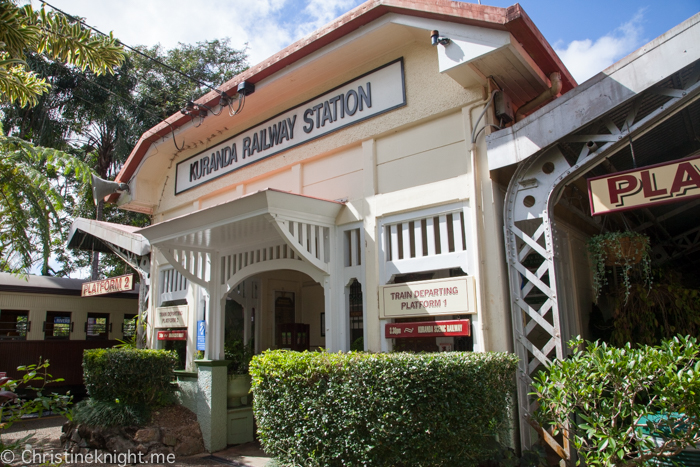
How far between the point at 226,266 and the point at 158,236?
→ 129 centimetres

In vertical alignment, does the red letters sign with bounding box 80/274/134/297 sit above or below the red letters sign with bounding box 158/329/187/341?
above

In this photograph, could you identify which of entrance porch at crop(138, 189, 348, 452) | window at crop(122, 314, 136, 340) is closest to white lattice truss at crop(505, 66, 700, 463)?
entrance porch at crop(138, 189, 348, 452)

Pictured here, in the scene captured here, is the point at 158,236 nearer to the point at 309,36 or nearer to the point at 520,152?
the point at 309,36

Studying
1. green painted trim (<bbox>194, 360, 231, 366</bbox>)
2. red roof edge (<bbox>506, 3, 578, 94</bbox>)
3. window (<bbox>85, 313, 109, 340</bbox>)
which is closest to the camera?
red roof edge (<bbox>506, 3, 578, 94</bbox>)

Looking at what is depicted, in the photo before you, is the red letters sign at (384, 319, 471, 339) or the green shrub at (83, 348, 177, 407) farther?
the green shrub at (83, 348, 177, 407)

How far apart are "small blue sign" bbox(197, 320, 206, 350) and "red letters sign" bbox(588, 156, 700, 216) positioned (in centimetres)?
696

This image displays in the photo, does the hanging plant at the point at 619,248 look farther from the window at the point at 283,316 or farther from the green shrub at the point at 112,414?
the green shrub at the point at 112,414

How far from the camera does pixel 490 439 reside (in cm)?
485

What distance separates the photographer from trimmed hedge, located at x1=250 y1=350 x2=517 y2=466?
4.37 meters

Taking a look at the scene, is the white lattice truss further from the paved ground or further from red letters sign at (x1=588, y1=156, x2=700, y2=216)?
the paved ground

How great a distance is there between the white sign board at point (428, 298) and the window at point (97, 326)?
11.1 metres

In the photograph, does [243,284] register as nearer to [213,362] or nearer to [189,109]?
[213,362]

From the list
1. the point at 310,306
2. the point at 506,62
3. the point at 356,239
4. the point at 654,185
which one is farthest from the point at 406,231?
the point at 310,306

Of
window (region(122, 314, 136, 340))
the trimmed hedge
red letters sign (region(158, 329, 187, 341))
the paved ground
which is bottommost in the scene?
the paved ground
